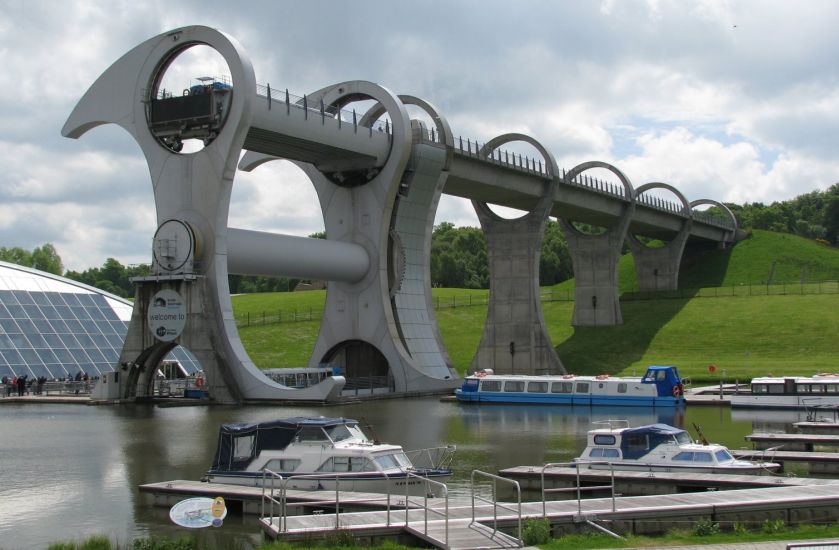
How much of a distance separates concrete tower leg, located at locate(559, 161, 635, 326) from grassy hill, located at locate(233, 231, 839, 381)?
1846 mm

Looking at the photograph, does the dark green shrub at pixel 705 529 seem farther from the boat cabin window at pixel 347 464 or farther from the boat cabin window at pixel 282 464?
the boat cabin window at pixel 282 464

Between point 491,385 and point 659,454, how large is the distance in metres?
32.6

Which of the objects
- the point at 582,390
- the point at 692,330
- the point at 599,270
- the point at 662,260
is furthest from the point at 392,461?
the point at 662,260

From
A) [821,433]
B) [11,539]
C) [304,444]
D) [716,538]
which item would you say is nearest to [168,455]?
[304,444]

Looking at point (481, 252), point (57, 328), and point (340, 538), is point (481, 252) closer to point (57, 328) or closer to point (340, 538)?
point (57, 328)

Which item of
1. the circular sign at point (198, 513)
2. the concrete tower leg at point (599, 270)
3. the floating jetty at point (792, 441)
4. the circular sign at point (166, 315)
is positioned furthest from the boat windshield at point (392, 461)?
the concrete tower leg at point (599, 270)

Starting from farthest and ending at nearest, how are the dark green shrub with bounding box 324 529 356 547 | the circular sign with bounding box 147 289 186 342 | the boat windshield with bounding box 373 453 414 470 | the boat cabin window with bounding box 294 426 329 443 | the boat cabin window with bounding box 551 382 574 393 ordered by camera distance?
the boat cabin window with bounding box 551 382 574 393
the circular sign with bounding box 147 289 186 342
the boat cabin window with bounding box 294 426 329 443
the boat windshield with bounding box 373 453 414 470
the dark green shrub with bounding box 324 529 356 547

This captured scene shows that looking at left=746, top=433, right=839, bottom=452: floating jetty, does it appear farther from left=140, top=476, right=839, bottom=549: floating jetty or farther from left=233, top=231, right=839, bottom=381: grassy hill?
left=233, top=231, right=839, bottom=381: grassy hill

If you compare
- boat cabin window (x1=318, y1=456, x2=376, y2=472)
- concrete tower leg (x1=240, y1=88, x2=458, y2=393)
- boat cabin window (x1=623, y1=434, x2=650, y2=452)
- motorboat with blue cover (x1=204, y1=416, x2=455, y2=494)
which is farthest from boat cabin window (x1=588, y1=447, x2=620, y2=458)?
concrete tower leg (x1=240, y1=88, x2=458, y2=393)

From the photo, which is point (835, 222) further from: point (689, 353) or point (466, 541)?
point (466, 541)

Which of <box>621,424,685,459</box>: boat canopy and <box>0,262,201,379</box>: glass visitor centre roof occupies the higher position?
<box>0,262,201,379</box>: glass visitor centre roof

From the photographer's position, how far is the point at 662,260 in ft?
384

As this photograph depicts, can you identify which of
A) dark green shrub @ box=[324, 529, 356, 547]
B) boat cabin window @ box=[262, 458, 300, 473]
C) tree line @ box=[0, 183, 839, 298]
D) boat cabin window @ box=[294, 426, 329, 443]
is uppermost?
tree line @ box=[0, 183, 839, 298]

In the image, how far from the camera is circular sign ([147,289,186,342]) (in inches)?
2290
